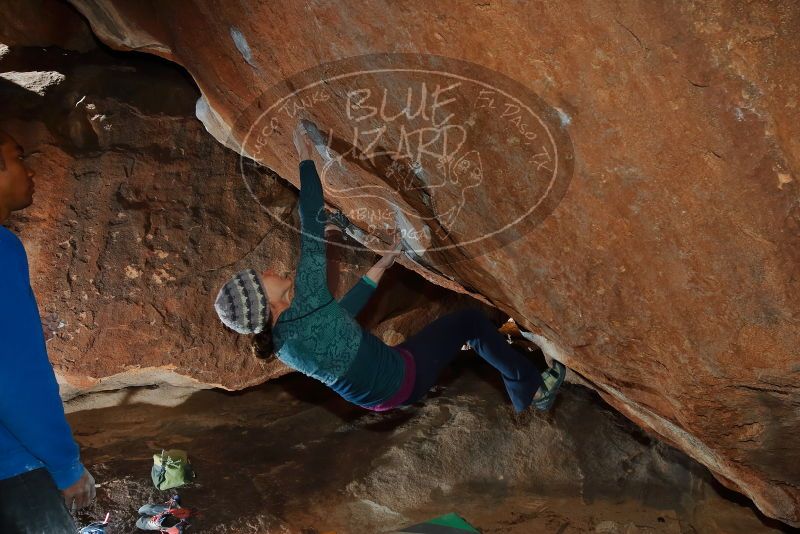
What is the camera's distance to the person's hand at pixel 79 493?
1931mm

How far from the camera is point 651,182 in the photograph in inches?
76.2

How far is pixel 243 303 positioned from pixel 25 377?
30.6 inches

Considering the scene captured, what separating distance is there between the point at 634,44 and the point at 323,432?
3540 mm

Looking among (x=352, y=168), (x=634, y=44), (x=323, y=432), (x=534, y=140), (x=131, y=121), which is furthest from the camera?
(x=323, y=432)

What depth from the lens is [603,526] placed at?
12.8 ft

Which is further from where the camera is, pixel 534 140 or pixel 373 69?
pixel 373 69

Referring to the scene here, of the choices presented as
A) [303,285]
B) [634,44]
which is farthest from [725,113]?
[303,285]

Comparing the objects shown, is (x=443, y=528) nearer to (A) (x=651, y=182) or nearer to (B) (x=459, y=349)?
(B) (x=459, y=349)

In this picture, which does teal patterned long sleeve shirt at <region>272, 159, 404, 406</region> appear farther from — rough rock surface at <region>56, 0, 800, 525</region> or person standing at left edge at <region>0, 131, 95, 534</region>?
person standing at left edge at <region>0, 131, 95, 534</region>

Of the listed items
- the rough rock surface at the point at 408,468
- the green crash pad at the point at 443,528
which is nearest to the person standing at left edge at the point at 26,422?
the green crash pad at the point at 443,528

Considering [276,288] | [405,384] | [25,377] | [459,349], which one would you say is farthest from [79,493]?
[459,349]

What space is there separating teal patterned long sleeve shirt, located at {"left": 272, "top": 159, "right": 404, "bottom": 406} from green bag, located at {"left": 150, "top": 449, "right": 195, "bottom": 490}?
178cm

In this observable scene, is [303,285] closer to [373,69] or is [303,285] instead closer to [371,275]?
[371,275]

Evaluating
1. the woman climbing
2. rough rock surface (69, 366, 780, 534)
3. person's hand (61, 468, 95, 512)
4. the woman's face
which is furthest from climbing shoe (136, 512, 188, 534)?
the woman's face
